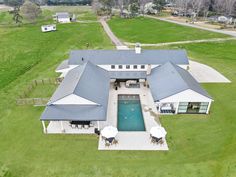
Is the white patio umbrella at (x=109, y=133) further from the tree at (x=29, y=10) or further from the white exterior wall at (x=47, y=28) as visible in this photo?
the tree at (x=29, y=10)

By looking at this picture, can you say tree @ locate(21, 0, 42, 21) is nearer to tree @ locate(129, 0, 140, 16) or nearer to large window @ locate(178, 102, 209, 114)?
tree @ locate(129, 0, 140, 16)

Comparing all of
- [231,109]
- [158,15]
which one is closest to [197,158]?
[231,109]

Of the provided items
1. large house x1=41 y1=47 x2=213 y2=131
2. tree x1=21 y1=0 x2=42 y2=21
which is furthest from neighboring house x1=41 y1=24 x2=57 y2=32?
large house x1=41 y1=47 x2=213 y2=131

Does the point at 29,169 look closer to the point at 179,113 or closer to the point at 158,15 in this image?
the point at 179,113

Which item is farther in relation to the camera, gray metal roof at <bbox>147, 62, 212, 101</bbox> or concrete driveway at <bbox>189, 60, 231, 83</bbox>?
concrete driveway at <bbox>189, 60, 231, 83</bbox>

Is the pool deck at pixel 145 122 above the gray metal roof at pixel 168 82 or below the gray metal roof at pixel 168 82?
below

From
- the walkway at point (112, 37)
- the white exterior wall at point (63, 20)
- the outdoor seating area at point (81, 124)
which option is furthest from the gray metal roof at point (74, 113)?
the white exterior wall at point (63, 20)

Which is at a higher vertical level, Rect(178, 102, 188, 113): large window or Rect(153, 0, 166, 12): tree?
Rect(153, 0, 166, 12): tree
